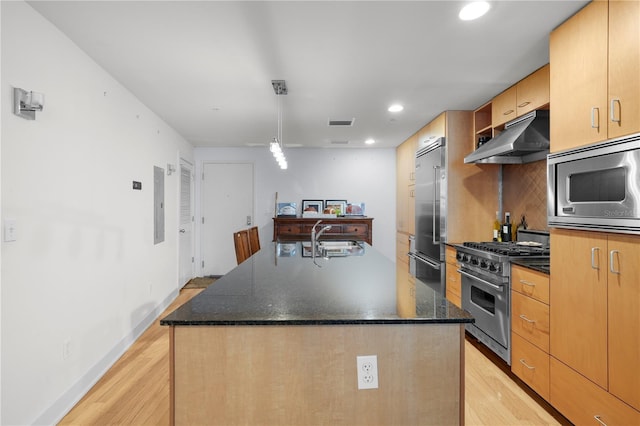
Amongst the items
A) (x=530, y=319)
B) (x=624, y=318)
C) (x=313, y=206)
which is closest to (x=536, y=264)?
(x=530, y=319)

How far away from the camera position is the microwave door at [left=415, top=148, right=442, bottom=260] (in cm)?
393

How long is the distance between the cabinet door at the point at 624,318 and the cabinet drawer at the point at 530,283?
485 millimetres

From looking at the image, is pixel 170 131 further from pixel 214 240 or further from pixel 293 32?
pixel 293 32

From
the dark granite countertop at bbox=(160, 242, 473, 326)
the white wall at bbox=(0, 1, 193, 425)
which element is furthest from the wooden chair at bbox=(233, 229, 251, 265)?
the white wall at bbox=(0, 1, 193, 425)

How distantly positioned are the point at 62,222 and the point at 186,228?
3315 mm

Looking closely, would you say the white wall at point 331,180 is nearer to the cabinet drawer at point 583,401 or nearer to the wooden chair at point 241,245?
the wooden chair at point 241,245

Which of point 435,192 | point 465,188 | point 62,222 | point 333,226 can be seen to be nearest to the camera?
point 62,222

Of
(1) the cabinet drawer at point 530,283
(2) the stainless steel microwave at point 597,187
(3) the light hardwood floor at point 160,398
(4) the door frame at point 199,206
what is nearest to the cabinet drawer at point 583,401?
(3) the light hardwood floor at point 160,398

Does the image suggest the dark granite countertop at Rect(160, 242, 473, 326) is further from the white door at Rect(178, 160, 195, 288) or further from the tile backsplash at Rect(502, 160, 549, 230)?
the white door at Rect(178, 160, 195, 288)

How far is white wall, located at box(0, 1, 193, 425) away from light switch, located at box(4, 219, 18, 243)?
32mm

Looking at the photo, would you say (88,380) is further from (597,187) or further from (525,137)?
(525,137)

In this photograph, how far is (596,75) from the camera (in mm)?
1765

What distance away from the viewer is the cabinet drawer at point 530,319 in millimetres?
2158

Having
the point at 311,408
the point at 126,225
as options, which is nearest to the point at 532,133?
the point at 311,408
